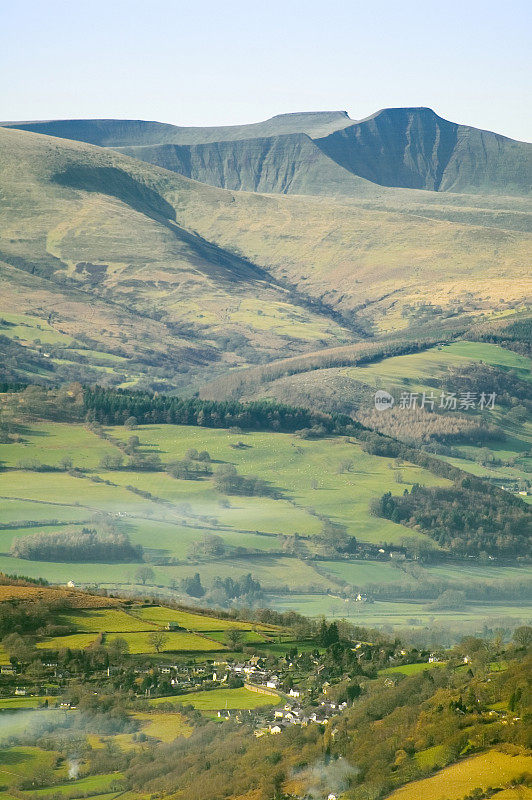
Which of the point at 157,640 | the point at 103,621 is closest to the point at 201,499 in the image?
the point at 103,621

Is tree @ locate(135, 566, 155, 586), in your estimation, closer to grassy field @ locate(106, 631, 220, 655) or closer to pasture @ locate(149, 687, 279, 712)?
grassy field @ locate(106, 631, 220, 655)

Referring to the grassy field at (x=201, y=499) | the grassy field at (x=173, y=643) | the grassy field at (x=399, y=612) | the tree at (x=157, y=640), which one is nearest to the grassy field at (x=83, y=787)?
the grassy field at (x=173, y=643)

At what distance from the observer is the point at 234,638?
65312 millimetres

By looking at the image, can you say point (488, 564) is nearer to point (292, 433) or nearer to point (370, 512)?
point (370, 512)

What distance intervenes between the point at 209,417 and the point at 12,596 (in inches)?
3651

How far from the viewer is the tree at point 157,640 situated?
61.8 metres

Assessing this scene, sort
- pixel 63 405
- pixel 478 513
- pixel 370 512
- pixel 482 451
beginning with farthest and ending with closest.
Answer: pixel 482 451 < pixel 63 405 < pixel 478 513 < pixel 370 512

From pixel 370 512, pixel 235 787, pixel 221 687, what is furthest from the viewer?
pixel 370 512

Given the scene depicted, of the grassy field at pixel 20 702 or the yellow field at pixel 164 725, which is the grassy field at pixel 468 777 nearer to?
the yellow field at pixel 164 725

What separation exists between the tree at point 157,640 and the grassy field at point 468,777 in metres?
26.1

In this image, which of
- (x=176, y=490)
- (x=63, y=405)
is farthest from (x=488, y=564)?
(x=63, y=405)

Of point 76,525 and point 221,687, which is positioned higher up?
point 221,687

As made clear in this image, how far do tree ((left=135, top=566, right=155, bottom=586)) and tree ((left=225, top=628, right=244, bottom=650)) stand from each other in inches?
1382

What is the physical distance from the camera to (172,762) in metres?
44.8
